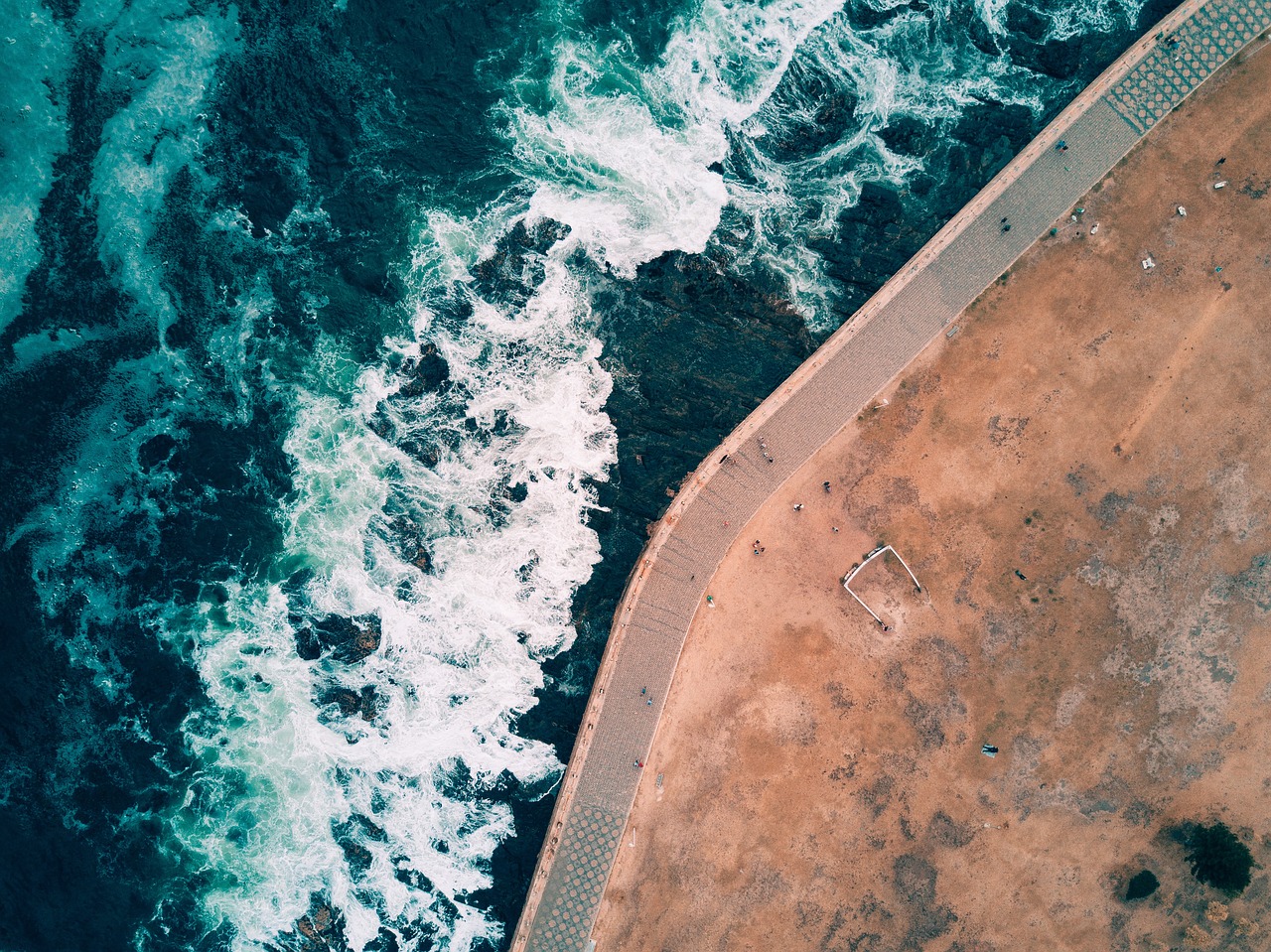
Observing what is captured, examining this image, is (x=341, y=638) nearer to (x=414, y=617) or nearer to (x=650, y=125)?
(x=414, y=617)

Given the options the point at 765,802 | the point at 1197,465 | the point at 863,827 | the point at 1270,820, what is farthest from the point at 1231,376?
the point at 765,802

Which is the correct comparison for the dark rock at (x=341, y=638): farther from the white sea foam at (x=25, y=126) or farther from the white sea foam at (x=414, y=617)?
the white sea foam at (x=25, y=126)

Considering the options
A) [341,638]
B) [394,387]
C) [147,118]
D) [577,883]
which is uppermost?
[147,118]

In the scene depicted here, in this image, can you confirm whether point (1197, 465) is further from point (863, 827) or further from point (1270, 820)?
point (863, 827)

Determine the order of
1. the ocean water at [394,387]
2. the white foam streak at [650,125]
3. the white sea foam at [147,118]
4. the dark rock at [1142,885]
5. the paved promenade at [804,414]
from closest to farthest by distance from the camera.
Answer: the dark rock at [1142,885], the paved promenade at [804,414], the white sea foam at [147,118], the ocean water at [394,387], the white foam streak at [650,125]

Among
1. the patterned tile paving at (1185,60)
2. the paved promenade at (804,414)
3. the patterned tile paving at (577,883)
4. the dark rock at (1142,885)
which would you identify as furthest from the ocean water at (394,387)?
the dark rock at (1142,885)

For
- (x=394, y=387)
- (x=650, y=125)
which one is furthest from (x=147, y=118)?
(x=650, y=125)
